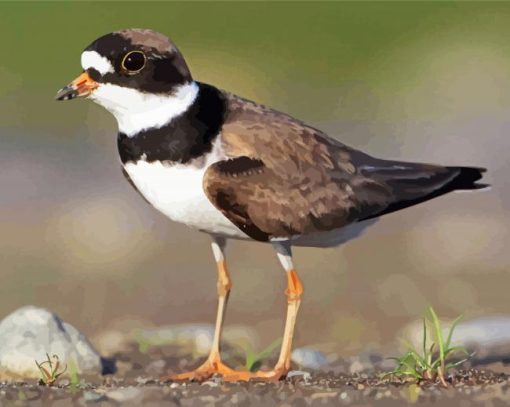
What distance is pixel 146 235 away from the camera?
909 centimetres

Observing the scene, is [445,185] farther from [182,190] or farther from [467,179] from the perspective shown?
[182,190]

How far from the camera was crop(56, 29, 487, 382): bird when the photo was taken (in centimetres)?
554

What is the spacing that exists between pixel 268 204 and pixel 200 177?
0.33 meters

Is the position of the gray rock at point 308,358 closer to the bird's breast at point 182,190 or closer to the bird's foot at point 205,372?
the bird's foot at point 205,372

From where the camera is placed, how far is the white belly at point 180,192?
5.50 m

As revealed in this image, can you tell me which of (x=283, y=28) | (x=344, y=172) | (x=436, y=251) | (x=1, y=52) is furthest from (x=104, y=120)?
(x=344, y=172)

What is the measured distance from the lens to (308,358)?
6523 mm

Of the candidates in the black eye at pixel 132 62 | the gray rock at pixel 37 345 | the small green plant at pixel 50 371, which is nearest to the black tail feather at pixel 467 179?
the black eye at pixel 132 62

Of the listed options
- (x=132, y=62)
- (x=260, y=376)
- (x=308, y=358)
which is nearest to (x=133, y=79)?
(x=132, y=62)

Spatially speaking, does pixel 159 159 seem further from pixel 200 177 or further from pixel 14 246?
pixel 14 246

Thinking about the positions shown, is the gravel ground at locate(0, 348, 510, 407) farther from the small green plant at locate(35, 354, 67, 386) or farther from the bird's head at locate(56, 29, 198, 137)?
the bird's head at locate(56, 29, 198, 137)

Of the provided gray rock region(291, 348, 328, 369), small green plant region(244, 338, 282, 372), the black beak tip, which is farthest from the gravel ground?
the black beak tip

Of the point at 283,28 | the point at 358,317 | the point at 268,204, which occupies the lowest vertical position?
the point at 358,317

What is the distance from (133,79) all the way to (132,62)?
7 centimetres
